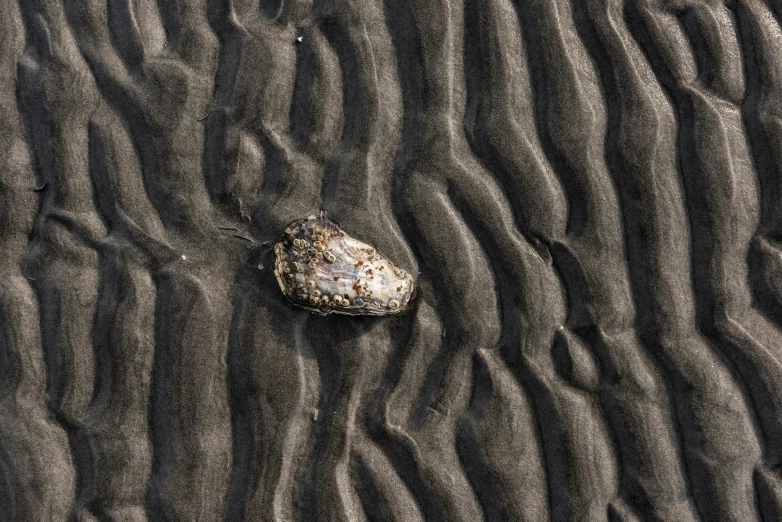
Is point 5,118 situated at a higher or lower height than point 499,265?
higher

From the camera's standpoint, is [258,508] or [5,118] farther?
[5,118]

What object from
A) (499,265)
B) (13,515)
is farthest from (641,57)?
(13,515)

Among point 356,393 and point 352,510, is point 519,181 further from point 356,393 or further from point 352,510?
point 352,510

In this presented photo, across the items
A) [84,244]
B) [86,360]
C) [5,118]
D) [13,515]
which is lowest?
[13,515]
